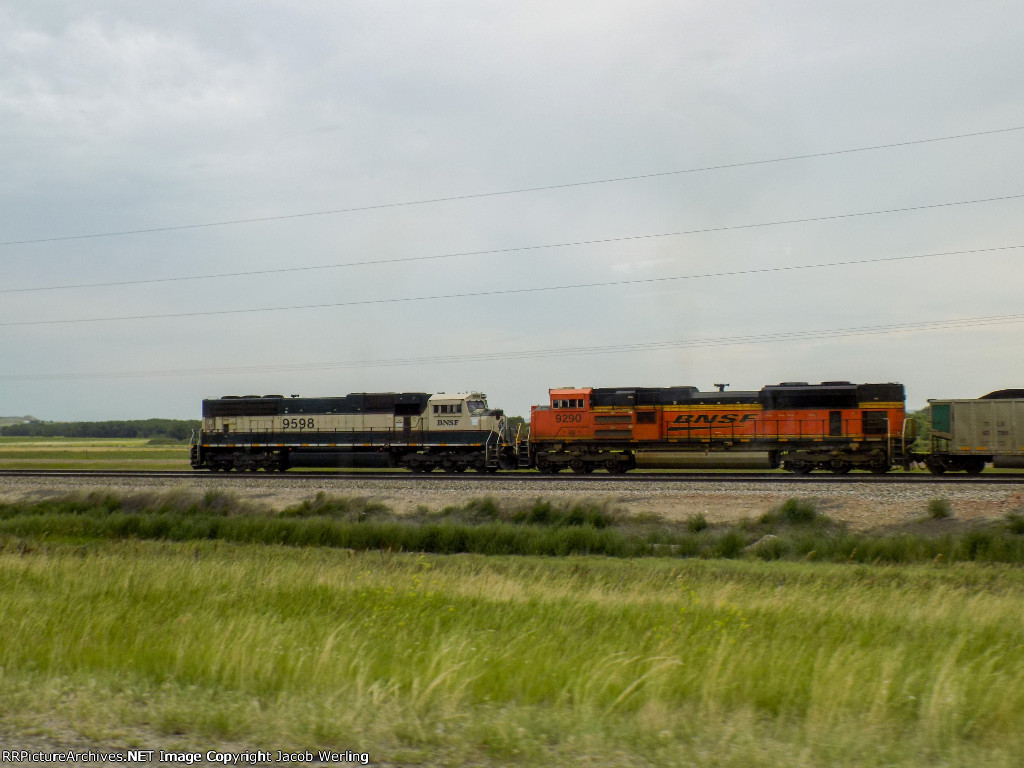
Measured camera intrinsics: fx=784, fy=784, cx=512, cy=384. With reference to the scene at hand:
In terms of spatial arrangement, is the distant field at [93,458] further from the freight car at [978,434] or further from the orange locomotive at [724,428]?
the freight car at [978,434]

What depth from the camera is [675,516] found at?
2130 centimetres

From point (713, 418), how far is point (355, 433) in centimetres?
1600

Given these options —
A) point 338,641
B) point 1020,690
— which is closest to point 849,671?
point 1020,690

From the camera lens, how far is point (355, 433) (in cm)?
3612

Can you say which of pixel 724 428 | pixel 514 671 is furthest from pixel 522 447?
pixel 514 671

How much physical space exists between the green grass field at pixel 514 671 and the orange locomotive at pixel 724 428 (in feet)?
72.6

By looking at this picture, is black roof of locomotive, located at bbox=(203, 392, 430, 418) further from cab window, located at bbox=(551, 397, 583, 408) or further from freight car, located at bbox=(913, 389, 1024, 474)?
freight car, located at bbox=(913, 389, 1024, 474)

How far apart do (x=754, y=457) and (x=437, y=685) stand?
94.4 ft

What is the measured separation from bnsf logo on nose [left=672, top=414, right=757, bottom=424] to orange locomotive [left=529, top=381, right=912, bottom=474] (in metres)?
0.04

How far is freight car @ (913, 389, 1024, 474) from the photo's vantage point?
30.1 metres

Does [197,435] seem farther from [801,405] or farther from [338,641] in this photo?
[338,641]

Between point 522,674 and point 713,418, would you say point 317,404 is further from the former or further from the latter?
point 522,674

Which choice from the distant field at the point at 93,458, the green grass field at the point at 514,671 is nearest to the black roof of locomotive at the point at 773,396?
the green grass field at the point at 514,671

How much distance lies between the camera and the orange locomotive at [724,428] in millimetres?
30500
